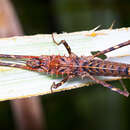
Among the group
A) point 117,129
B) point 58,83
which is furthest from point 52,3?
point 117,129

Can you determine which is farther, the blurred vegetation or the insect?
the blurred vegetation

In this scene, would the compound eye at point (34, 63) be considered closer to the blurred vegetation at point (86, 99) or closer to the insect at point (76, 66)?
the insect at point (76, 66)

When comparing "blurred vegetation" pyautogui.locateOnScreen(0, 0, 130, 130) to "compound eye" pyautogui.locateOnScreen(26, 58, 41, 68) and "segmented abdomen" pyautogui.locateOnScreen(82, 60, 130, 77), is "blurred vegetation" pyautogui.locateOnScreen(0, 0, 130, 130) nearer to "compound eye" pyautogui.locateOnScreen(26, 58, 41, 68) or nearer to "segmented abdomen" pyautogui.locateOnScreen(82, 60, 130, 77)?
"segmented abdomen" pyautogui.locateOnScreen(82, 60, 130, 77)

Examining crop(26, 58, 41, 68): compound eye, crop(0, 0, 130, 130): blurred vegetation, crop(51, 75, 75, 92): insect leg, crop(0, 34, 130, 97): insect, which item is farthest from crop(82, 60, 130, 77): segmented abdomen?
crop(0, 0, 130, 130): blurred vegetation

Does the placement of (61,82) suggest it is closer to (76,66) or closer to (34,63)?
(76,66)

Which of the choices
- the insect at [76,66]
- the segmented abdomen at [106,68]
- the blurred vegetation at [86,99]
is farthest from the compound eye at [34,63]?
the blurred vegetation at [86,99]

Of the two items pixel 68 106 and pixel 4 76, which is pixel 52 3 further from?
pixel 4 76

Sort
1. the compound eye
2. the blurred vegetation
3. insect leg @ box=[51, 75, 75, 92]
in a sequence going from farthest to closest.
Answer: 1. the blurred vegetation
2. insect leg @ box=[51, 75, 75, 92]
3. the compound eye
